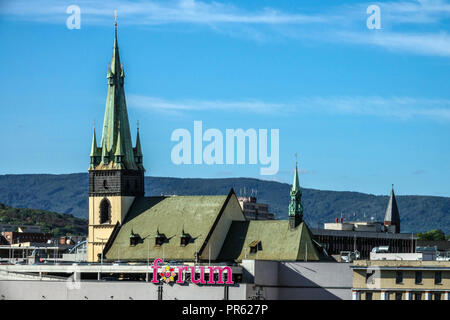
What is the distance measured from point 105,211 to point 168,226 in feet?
41.2

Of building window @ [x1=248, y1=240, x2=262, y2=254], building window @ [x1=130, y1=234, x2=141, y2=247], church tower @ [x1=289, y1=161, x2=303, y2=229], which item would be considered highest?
church tower @ [x1=289, y1=161, x2=303, y2=229]

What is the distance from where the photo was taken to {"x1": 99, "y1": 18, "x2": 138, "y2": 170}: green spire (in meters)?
192

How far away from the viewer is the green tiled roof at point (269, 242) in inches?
6890

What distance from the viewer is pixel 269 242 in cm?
17862

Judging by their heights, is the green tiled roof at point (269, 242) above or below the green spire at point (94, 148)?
below

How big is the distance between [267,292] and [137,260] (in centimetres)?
2483

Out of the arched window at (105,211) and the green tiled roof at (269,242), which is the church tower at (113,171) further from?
Result: the green tiled roof at (269,242)

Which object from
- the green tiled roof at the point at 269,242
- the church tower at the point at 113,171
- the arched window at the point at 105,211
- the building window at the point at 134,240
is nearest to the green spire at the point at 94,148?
the church tower at the point at 113,171

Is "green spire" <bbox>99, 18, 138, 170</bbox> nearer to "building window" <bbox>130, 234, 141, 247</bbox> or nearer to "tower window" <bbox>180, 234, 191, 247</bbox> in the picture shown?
"building window" <bbox>130, 234, 141, 247</bbox>

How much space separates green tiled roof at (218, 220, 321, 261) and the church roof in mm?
4002

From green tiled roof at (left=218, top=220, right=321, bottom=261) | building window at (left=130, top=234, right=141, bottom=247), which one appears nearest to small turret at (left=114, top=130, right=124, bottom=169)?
building window at (left=130, top=234, right=141, bottom=247)
